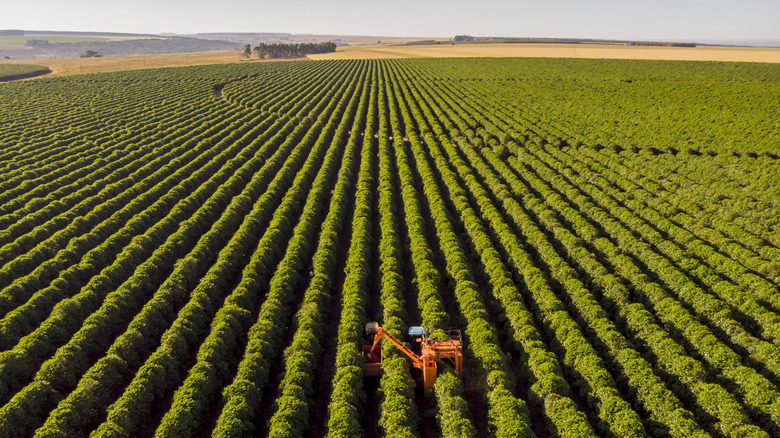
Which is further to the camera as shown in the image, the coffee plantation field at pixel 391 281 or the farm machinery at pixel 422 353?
the farm machinery at pixel 422 353

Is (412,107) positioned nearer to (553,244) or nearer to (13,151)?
(553,244)

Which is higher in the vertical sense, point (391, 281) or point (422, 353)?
point (391, 281)

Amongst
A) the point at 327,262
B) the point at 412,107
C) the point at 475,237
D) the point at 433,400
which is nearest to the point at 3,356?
Answer: the point at 327,262

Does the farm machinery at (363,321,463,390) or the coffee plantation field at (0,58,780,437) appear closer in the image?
the coffee plantation field at (0,58,780,437)

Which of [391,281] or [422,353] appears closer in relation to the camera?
[422,353]
